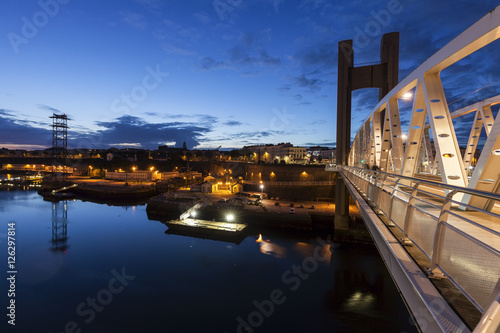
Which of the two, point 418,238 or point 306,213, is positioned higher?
point 418,238

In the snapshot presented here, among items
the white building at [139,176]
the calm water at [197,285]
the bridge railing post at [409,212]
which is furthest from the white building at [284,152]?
the bridge railing post at [409,212]

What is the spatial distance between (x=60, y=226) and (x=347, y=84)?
34550mm

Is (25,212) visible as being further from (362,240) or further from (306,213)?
(362,240)

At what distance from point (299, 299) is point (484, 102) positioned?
13.2 m

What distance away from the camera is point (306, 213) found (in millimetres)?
25516

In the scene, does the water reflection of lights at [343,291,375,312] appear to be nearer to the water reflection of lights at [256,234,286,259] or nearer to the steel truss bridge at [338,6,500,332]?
the water reflection of lights at [256,234,286,259]

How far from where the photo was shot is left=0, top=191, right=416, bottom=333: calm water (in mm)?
11891

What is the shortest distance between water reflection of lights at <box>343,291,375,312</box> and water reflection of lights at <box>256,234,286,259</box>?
604 cm

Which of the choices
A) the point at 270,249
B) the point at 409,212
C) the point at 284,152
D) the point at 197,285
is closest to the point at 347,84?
the point at 270,249

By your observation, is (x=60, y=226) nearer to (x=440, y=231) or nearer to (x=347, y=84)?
(x=347, y=84)

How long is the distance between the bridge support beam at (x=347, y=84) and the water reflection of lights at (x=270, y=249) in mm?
6089

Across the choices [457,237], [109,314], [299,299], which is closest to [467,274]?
[457,237]

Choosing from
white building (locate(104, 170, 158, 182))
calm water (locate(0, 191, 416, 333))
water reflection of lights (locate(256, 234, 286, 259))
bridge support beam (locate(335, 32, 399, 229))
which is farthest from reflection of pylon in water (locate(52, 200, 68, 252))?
bridge support beam (locate(335, 32, 399, 229))

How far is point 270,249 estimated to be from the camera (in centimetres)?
2012
